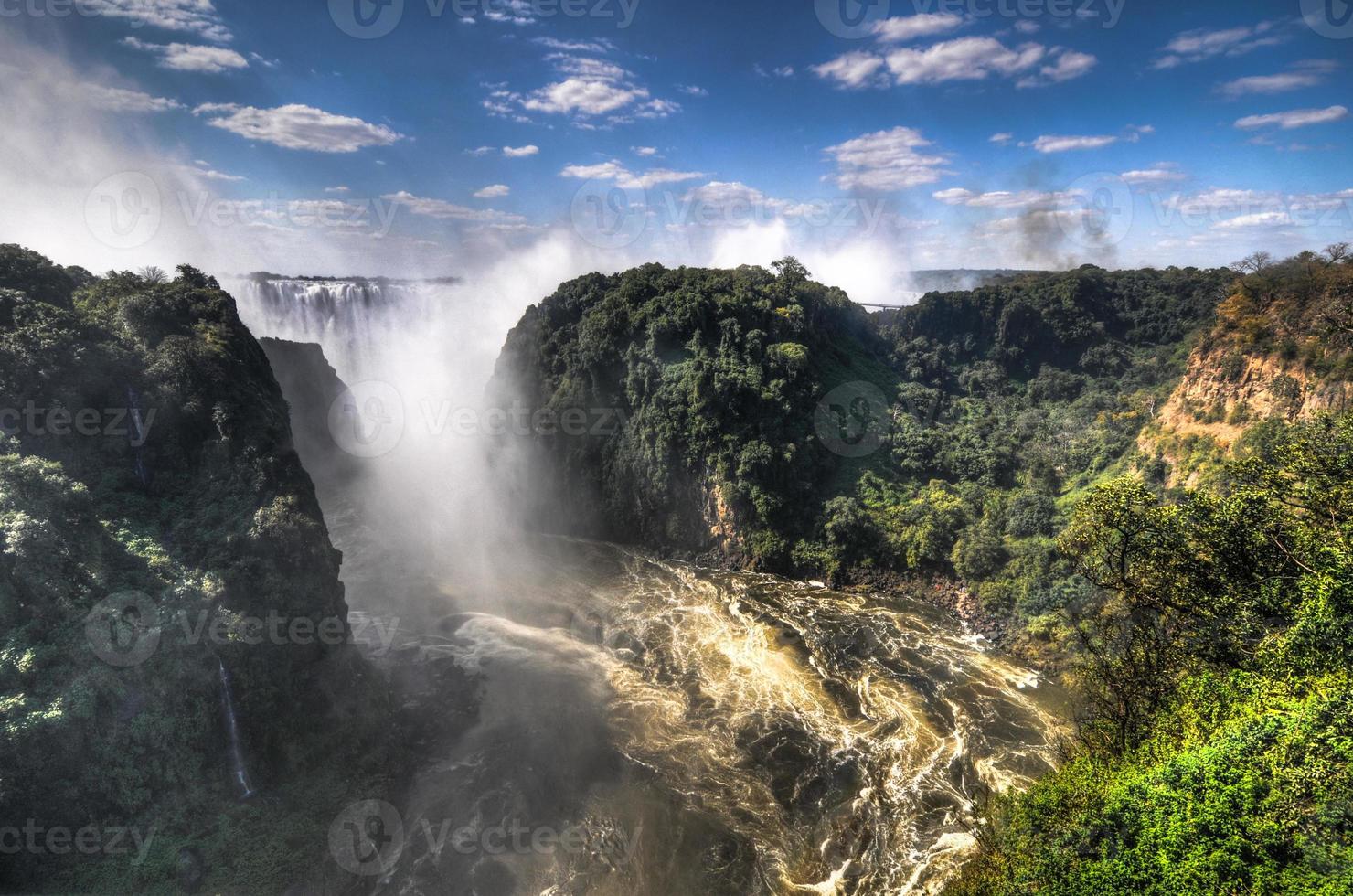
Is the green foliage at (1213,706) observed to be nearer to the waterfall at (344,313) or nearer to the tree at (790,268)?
the tree at (790,268)

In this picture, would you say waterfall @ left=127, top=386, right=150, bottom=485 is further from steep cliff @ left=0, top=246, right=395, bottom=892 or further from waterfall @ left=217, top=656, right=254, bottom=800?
waterfall @ left=217, top=656, right=254, bottom=800

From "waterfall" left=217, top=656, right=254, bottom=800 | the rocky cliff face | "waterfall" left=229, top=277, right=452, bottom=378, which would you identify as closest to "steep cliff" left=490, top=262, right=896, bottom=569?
the rocky cliff face

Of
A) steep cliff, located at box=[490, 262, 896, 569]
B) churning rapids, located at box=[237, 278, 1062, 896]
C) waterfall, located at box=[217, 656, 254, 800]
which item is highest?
steep cliff, located at box=[490, 262, 896, 569]

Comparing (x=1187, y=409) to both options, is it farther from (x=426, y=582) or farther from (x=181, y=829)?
(x=181, y=829)

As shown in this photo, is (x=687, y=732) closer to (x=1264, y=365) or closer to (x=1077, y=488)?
(x=1077, y=488)

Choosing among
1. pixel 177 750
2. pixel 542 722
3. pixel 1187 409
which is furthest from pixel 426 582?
pixel 1187 409

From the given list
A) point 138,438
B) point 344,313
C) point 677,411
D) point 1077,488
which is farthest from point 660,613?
point 344,313
